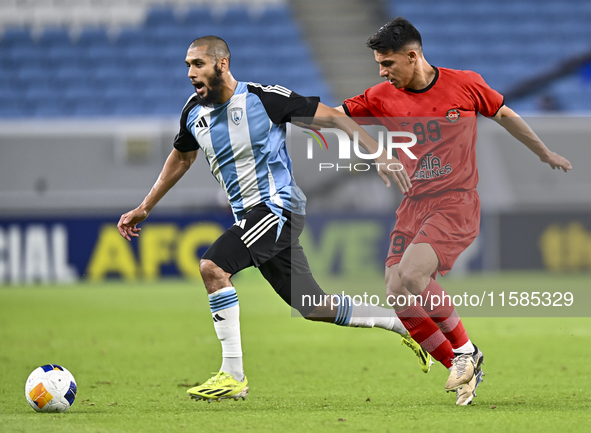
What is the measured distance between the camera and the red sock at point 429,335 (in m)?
4.62

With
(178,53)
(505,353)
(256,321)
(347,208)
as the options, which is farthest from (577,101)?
(505,353)

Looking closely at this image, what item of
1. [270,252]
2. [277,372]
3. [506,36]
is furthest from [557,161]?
[506,36]

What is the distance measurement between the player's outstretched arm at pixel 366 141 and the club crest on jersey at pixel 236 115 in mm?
397

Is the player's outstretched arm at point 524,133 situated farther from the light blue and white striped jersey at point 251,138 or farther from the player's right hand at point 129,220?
the player's right hand at point 129,220

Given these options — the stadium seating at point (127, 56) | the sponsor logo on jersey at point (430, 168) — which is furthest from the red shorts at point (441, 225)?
the stadium seating at point (127, 56)

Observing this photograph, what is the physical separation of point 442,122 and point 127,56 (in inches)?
604

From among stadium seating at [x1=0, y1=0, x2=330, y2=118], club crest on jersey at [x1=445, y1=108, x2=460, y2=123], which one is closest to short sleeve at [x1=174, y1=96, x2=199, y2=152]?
club crest on jersey at [x1=445, y1=108, x2=460, y2=123]

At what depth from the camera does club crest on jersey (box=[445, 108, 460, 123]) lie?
4598 mm

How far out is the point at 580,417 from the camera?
3.94 metres

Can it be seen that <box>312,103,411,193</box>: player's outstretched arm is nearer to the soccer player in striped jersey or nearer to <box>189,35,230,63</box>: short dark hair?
the soccer player in striped jersey

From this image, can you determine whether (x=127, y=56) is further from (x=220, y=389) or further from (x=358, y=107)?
(x=220, y=389)

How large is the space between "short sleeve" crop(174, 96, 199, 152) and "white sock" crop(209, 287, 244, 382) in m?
0.88

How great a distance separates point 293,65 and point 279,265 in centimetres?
1424

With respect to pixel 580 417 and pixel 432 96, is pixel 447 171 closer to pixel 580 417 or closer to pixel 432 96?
pixel 432 96
